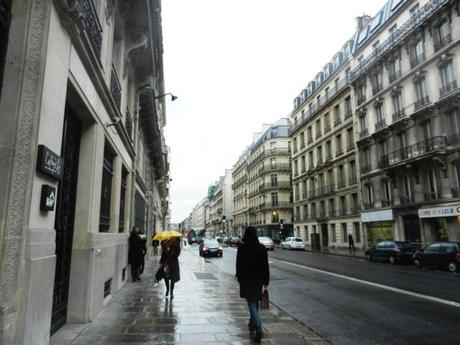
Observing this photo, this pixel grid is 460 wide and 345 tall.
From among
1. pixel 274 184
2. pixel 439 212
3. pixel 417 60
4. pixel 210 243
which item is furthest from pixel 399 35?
pixel 274 184

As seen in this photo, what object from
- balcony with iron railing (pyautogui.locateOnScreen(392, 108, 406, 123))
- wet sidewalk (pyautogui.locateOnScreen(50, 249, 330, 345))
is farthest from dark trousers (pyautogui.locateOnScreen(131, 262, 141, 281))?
balcony with iron railing (pyautogui.locateOnScreen(392, 108, 406, 123))

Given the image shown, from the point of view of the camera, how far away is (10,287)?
12.2ft

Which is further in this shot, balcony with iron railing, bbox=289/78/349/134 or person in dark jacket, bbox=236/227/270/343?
balcony with iron railing, bbox=289/78/349/134

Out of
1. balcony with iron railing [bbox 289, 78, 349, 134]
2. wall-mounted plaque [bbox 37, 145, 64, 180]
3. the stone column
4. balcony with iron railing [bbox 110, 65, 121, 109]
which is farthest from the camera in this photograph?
balcony with iron railing [bbox 289, 78, 349, 134]

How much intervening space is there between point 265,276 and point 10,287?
3687mm

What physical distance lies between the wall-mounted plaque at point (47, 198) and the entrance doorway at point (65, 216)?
52.2 inches

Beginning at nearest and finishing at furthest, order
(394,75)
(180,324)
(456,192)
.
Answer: (180,324)
(456,192)
(394,75)

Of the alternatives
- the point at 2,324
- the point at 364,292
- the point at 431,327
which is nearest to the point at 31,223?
the point at 2,324

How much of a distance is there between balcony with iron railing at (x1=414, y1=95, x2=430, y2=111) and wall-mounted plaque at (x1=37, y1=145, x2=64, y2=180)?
90.8ft

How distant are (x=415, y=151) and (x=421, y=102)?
3664mm

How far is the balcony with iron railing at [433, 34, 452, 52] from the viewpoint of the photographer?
24.8m

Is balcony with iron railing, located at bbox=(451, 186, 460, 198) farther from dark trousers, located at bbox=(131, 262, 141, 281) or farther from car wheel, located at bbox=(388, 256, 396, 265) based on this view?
dark trousers, located at bbox=(131, 262, 141, 281)

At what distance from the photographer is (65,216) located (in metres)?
6.48

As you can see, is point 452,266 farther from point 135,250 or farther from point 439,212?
point 135,250
